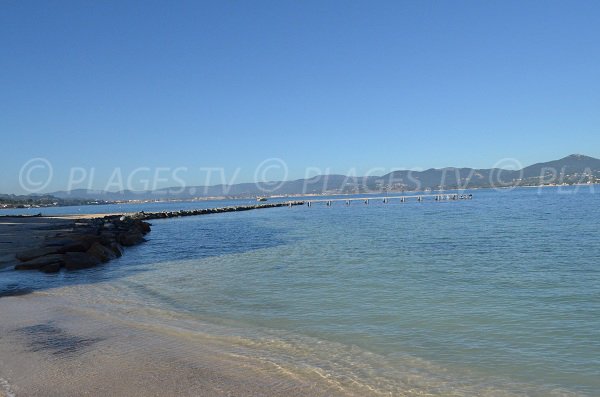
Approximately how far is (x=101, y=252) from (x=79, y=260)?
7.65 feet

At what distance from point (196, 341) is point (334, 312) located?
3.17 meters

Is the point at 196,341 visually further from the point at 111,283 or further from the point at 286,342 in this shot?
the point at 111,283

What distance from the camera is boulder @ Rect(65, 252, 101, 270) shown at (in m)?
18.3

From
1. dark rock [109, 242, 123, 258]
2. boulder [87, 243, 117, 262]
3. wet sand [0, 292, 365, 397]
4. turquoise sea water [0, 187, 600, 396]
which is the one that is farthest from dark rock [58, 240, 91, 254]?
wet sand [0, 292, 365, 397]

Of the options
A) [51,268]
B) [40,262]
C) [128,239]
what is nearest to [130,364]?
[51,268]

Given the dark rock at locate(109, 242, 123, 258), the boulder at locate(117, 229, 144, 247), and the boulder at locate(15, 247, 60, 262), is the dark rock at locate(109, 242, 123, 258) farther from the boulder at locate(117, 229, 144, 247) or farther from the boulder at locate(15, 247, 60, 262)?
the boulder at locate(117, 229, 144, 247)

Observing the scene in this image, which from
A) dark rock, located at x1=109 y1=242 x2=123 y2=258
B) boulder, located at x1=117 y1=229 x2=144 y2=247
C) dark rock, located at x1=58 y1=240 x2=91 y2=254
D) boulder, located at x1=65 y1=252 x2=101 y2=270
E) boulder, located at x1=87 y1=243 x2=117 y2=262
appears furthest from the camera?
boulder, located at x1=117 y1=229 x2=144 y2=247

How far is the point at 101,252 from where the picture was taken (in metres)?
21.1

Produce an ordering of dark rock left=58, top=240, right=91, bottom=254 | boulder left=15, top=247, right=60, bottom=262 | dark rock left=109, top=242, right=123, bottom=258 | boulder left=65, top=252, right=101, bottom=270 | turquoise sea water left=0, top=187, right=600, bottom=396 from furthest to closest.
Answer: dark rock left=109, top=242, right=123, bottom=258 → dark rock left=58, top=240, right=91, bottom=254 → boulder left=15, top=247, right=60, bottom=262 → boulder left=65, top=252, right=101, bottom=270 → turquoise sea water left=0, top=187, right=600, bottom=396

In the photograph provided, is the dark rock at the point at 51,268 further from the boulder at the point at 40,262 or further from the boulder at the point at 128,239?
the boulder at the point at 128,239

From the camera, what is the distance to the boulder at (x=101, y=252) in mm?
20500

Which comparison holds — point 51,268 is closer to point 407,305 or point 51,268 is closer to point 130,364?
point 130,364

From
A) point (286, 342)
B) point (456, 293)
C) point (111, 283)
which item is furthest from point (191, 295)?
point (456, 293)

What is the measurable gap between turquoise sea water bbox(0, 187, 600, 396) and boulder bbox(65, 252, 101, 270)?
2.44ft
